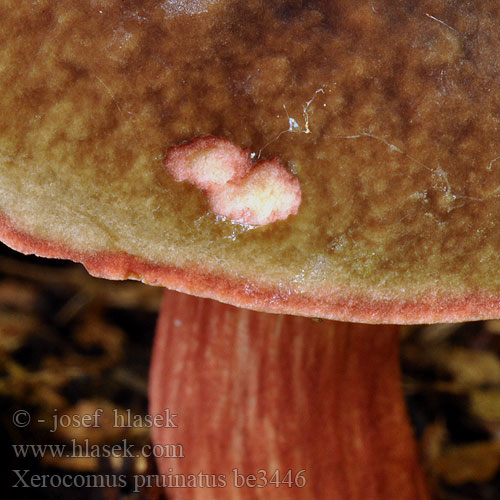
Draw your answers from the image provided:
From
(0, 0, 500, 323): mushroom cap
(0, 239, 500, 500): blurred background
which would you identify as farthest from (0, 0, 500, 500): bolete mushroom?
(0, 239, 500, 500): blurred background

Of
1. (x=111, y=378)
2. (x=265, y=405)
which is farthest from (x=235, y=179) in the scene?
(x=111, y=378)

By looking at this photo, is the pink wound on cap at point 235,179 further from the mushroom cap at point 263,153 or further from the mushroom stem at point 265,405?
the mushroom stem at point 265,405

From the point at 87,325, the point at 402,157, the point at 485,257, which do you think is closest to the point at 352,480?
the point at 485,257

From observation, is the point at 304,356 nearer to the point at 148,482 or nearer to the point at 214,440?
the point at 214,440

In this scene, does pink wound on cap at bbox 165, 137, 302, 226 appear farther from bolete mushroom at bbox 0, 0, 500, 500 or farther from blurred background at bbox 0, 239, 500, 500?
blurred background at bbox 0, 239, 500, 500

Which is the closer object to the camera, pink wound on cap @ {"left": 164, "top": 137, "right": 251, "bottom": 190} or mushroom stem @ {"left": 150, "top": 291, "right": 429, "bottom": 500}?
pink wound on cap @ {"left": 164, "top": 137, "right": 251, "bottom": 190}
